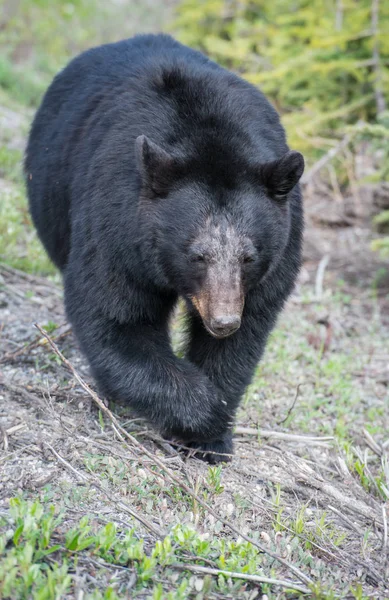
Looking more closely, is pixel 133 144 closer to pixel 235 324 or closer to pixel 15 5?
pixel 235 324

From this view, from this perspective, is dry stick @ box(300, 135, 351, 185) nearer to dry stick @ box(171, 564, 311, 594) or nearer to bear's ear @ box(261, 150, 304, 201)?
bear's ear @ box(261, 150, 304, 201)

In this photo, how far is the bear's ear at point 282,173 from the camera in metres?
3.36

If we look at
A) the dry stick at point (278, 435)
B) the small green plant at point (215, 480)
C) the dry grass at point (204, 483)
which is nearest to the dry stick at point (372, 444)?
the dry grass at point (204, 483)

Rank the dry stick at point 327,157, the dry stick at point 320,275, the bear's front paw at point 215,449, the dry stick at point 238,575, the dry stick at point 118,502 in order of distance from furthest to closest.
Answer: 1. the dry stick at point 327,157
2. the dry stick at point 320,275
3. the bear's front paw at point 215,449
4. the dry stick at point 118,502
5. the dry stick at point 238,575

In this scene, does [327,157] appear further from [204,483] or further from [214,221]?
[204,483]

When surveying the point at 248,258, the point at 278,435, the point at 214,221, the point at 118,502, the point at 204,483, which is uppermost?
the point at 214,221

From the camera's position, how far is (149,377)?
363 centimetres

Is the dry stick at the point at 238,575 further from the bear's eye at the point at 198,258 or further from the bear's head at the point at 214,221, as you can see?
the bear's eye at the point at 198,258

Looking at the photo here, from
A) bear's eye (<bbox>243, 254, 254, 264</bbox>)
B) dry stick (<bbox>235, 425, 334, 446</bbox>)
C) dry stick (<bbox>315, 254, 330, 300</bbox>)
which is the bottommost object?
dry stick (<bbox>315, 254, 330, 300</bbox>)

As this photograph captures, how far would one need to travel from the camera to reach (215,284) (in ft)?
10.8

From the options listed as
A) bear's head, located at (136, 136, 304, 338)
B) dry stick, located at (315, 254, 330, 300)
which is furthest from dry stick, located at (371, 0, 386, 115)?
bear's head, located at (136, 136, 304, 338)

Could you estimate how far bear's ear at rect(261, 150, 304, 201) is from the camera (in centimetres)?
336

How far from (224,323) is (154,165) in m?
0.79

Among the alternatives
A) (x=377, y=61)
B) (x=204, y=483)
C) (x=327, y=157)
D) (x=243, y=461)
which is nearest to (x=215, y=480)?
(x=204, y=483)
